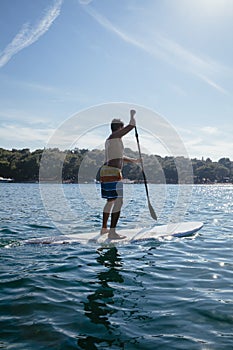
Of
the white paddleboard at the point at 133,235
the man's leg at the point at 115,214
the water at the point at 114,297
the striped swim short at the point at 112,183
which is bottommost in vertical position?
the water at the point at 114,297

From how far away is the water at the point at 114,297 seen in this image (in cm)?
380

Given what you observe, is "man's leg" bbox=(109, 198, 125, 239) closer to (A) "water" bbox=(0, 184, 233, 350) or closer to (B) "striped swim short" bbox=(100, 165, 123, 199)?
(B) "striped swim short" bbox=(100, 165, 123, 199)

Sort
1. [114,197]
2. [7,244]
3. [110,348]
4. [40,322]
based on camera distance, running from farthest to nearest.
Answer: [114,197], [7,244], [40,322], [110,348]

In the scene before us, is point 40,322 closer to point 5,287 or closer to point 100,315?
point 100,315

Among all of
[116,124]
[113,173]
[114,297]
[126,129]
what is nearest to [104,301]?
[114,297]

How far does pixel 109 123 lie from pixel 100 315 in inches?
223

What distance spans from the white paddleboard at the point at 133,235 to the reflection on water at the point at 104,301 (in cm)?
138

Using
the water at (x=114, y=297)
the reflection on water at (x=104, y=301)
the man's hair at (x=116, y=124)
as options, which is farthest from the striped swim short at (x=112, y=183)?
the reflection on water at (x=104, y=301)

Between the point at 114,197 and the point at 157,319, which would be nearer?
the point at 157,319

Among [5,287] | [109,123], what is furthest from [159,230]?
[5,287]

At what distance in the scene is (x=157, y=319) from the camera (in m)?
4.29

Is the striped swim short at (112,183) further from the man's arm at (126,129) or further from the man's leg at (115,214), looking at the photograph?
the man's arm at (126,129)

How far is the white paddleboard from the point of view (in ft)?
28.5

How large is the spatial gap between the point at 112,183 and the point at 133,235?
1807mm
